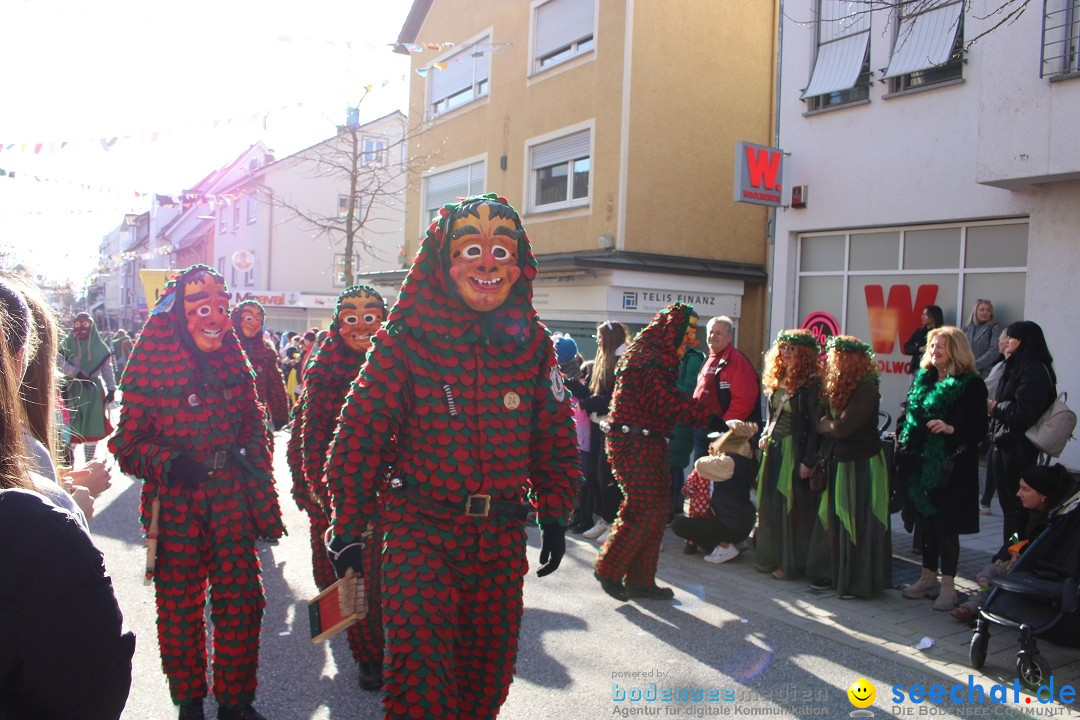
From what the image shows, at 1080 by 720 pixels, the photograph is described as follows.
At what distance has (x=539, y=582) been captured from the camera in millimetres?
6164

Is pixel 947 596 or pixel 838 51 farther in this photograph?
pixel 838 51

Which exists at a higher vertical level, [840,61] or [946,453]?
[840,61]

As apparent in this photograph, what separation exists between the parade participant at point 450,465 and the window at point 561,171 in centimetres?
1290

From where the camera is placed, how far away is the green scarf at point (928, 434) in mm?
5469

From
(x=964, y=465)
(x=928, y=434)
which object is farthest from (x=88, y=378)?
(x=964, y=465)

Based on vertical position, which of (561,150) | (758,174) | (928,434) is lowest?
(928,434)

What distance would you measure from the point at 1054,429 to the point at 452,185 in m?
15.6

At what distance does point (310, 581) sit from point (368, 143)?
26.4 m

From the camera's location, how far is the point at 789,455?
616 cm

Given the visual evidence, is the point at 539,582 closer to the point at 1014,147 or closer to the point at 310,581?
the point at 310,581

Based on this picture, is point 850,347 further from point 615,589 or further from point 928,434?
point 615,589

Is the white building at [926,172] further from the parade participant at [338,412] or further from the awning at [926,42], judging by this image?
the parade participant at [338,412]

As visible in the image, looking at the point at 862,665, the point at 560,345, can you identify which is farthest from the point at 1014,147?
the point at 862,665

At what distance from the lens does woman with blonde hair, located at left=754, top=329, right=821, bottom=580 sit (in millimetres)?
6074
